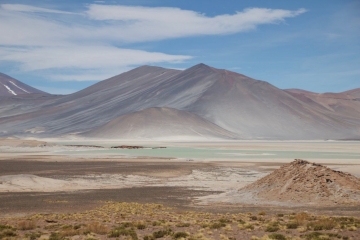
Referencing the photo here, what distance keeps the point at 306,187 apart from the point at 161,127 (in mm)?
148199

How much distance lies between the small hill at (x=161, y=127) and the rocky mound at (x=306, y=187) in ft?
441

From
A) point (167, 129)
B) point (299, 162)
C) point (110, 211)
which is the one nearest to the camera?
point (110, 211)

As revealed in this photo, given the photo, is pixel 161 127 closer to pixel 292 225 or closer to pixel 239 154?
pixel 239 154

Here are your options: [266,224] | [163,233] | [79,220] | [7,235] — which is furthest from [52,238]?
[266,224]

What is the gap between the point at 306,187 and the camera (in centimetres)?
2619

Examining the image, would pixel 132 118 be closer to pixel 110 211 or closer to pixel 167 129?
pixel 167 129

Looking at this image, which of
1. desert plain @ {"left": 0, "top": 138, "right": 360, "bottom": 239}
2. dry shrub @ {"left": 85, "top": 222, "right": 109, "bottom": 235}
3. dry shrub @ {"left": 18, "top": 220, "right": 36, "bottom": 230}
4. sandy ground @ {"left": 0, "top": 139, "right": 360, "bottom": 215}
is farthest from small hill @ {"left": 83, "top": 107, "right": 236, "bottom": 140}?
dry shrub @ {"left": 85, "top": 222, "right": 109, "bottom": 235}

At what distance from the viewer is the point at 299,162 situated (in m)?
28.4

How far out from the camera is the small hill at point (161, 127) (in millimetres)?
168375

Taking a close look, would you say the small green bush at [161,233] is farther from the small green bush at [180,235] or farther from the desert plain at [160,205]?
the small green bush at [180,235]

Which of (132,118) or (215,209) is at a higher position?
(132,118)

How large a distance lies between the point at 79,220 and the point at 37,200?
26.0 ft

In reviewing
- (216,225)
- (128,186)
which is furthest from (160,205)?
(128,186)

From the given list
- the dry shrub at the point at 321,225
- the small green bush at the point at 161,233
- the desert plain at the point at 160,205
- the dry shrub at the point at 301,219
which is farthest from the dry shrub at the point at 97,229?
the dry shrub at the point at 321,225
